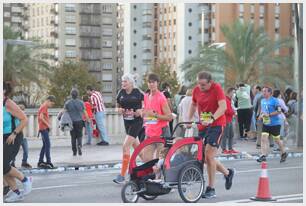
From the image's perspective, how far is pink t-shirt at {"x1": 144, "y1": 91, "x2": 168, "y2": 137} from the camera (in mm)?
12031

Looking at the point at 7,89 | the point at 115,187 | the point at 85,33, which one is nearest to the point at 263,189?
the point at 115,187

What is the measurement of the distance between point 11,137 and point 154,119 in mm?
2359

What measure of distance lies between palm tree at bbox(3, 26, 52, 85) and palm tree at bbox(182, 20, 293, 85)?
13.6 metres

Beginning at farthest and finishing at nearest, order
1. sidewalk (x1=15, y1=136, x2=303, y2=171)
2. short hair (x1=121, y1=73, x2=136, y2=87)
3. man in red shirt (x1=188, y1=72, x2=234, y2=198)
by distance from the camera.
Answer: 1. sidewalk (x1=15, y1=136, x2=303, y2=171)
2. short hair (x1=121, y1=73, x2=136, y2=87)
3. man in red shirt (x1=188, y1=72, x2=234, y2=198)

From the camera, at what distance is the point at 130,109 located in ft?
42.1

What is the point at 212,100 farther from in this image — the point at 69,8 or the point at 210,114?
the point at 69,8

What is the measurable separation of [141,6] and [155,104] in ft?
465

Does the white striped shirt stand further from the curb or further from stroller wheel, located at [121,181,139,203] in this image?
stroller wheel, located at [121,181,139,203]

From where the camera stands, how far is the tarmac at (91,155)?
17.0 meters

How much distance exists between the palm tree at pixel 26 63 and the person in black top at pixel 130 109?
57.0 m

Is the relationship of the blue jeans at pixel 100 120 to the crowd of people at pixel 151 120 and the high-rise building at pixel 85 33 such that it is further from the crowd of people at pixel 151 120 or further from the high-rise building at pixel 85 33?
Answer: the high-rise building at pixel 85 33

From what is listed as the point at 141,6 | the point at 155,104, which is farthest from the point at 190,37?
the point at 155,104

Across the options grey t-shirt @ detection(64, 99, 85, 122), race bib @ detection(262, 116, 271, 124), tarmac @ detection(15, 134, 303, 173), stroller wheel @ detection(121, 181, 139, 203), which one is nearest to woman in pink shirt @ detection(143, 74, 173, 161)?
stroller wheel @ detection(121, 181, 139, 203)

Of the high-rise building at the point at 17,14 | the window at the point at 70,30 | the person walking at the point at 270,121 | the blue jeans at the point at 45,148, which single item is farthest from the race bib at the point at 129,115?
the high-rise building at the point at 17,14
